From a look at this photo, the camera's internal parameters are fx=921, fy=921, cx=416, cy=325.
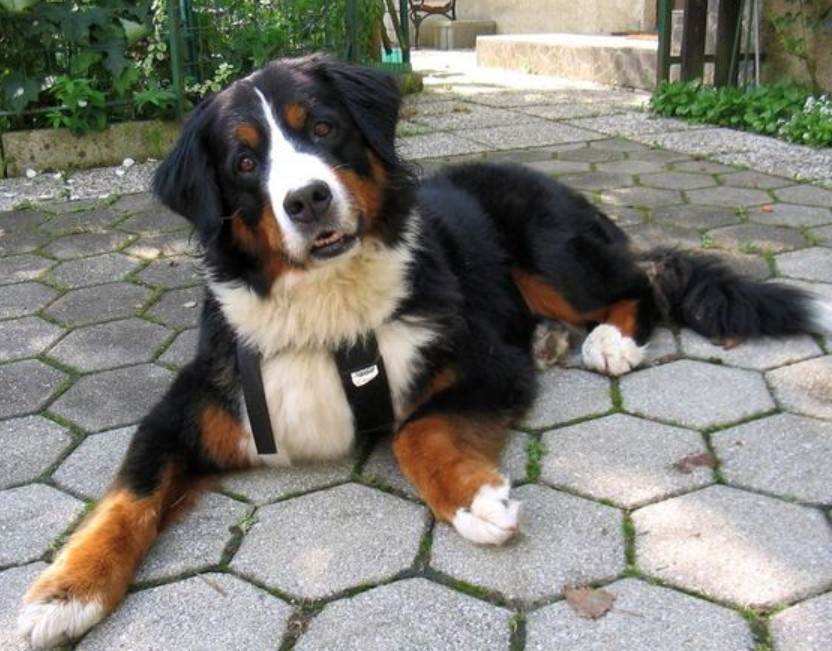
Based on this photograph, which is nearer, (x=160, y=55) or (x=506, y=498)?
(x=506, y=498)

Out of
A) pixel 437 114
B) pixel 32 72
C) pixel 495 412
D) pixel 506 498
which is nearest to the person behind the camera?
pixel 506 498

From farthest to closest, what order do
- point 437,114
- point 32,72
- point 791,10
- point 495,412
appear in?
1. point 437,114
2. point 791,10
3. point 32,72
4. point 495,412

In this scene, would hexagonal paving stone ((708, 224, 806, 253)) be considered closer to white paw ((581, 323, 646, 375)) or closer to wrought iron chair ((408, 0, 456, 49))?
white paw ((581, 323, 646, 375))

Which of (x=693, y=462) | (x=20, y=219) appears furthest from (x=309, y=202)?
(x=20, y=219)

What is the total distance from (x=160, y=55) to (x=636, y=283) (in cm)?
514

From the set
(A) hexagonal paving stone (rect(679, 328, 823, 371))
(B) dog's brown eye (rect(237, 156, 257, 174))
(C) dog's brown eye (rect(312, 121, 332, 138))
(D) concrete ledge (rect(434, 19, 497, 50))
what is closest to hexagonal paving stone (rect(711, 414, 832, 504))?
(A) hexagonal paving stone (rect(679, 328, 823, 371))

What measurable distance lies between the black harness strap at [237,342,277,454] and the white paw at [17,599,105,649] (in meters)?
0.80

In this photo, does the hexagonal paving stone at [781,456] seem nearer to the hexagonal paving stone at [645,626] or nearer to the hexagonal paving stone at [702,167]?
the hexagonal paving stone at [645,626]

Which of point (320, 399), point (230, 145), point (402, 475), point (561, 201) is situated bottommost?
point (402, 475)

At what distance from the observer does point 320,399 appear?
294 cm

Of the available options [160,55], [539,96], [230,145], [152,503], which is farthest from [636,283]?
[539,96]

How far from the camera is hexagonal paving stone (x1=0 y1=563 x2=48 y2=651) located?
2252 mm

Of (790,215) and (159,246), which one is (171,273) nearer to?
(159,246)

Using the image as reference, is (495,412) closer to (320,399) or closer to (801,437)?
(320,399)
